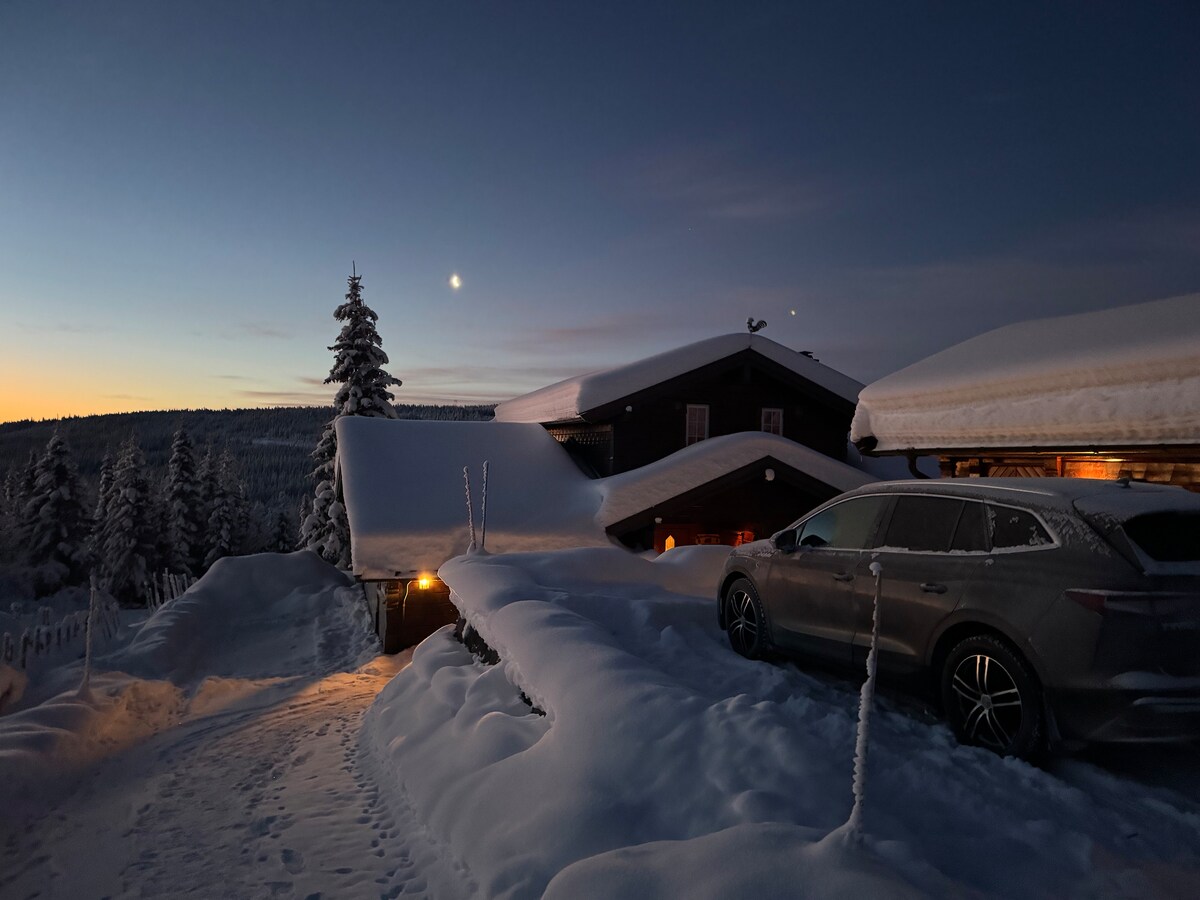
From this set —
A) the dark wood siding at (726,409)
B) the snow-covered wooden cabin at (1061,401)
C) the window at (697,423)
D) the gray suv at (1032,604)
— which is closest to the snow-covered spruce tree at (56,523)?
the dark wood siding at (726,409)

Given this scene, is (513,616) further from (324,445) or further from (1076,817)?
(324,445)

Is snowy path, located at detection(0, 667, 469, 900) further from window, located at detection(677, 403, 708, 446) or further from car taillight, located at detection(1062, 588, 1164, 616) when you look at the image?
window, located at detection(677, 403, 708, 446)

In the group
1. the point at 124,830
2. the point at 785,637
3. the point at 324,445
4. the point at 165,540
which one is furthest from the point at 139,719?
the point at 165,540

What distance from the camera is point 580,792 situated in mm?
3826

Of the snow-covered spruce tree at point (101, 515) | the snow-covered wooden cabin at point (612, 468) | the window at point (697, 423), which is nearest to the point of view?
the snow-covered wooden cabin at point (612, 468)

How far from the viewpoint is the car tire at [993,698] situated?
405 centimetres

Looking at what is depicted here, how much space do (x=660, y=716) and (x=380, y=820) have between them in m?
2.55

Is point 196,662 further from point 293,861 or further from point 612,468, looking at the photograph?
point 293,861

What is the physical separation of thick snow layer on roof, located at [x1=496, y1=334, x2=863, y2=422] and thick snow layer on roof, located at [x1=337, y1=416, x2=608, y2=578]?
182 centimetres

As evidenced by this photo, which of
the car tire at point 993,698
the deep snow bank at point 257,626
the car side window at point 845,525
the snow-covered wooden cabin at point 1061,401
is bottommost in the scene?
the deep snow bank at point 257,626

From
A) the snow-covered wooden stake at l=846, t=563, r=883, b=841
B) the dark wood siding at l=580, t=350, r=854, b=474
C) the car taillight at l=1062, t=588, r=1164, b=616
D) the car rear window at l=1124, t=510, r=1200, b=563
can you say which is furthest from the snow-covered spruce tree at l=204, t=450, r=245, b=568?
the car rear window at l=1124, t=510, r=1200, b=563

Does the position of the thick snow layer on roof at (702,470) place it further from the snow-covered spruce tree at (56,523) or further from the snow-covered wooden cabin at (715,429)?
the snow-covered spruce tree at (56,523)

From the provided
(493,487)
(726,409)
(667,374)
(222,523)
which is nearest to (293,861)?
(493,487)

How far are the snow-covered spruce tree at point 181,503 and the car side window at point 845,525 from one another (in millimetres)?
48189
